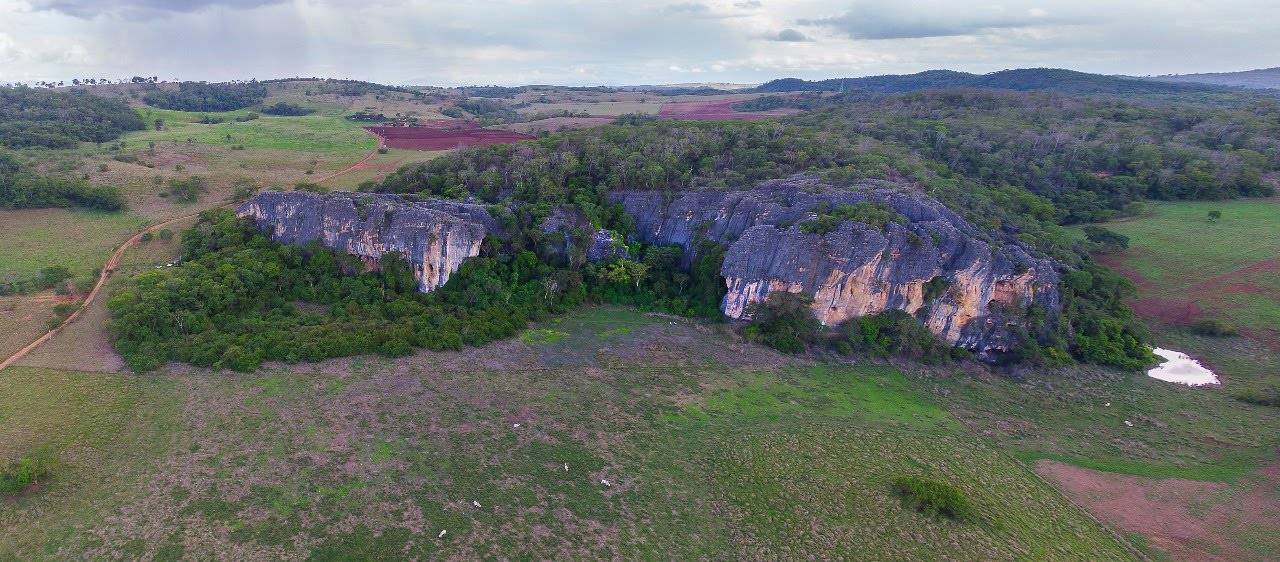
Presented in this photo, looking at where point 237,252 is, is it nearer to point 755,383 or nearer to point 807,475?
point 755,383

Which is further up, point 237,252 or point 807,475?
point 237,252

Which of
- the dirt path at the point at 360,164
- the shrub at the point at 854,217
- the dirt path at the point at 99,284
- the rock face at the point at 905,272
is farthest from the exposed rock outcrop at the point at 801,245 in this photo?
the dirt path at the point at 360,164

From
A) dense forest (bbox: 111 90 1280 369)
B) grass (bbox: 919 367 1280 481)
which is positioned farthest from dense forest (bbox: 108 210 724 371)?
grass (bbox: 919 367 1280 481)

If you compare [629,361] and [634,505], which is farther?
[629,361]

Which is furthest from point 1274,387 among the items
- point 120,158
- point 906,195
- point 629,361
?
point 120,158

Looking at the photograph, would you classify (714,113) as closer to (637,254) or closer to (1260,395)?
(637,254)

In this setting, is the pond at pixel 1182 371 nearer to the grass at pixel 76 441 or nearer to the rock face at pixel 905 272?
the rock face at pixel 905 272
